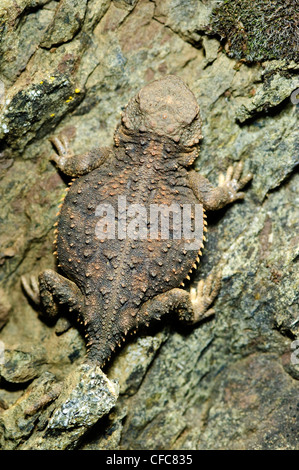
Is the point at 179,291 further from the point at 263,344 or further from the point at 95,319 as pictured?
the point at 263,344

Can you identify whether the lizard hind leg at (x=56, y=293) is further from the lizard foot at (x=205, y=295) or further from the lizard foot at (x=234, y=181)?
the lizard foot at (x=234, y=181)

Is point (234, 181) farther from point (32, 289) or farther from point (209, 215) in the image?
point (32, 289)

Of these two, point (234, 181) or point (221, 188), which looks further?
point (234, 181)

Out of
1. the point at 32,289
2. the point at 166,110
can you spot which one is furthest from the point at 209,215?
the point at 32,289

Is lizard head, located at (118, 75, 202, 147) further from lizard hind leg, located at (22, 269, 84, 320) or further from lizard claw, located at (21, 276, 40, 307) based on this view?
lizard claw, located at (21, 276, 40, 307)

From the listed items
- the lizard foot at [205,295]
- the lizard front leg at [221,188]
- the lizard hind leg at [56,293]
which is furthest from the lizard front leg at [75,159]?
the lizard foot at [205,295]
